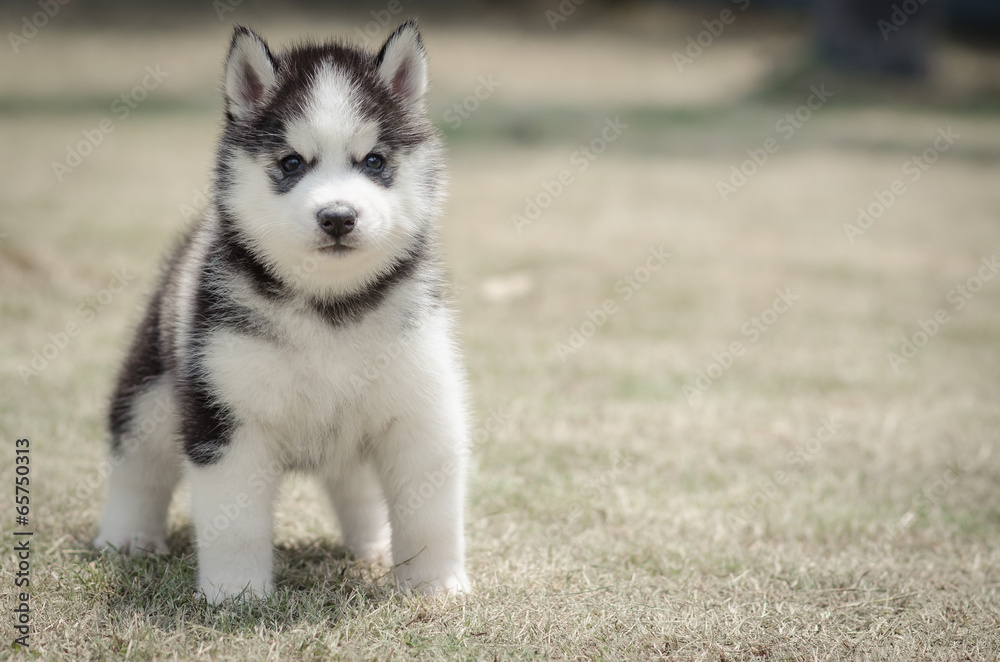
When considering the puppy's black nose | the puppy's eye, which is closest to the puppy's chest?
the puppy's black nose

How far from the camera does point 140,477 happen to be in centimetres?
383

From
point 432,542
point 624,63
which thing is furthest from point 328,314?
point 624,63

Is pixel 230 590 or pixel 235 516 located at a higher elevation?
pixel 235 516

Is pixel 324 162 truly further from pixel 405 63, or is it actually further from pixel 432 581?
pixel 432 581

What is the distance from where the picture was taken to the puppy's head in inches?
120

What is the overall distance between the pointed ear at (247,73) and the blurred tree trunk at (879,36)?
1720cm

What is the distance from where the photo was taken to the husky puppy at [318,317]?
3115mm

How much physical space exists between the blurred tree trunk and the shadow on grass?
17303 millimetres

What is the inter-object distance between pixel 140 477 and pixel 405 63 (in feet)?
6.32

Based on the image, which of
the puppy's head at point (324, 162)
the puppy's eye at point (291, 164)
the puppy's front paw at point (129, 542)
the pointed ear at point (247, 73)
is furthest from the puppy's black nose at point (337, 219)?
the puppy's front paw at point (129, 542)

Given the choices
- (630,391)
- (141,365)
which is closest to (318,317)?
(141,365)

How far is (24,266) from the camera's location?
24.8 feet

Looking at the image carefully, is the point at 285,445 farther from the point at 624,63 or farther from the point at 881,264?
the point at 624,63

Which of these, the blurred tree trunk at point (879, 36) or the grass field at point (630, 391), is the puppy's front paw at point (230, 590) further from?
the blurred tree trunk at point (879, 36)
